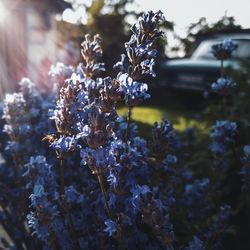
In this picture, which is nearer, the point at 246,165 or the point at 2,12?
the point at 246,165

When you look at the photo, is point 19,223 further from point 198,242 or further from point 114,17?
point 114,17

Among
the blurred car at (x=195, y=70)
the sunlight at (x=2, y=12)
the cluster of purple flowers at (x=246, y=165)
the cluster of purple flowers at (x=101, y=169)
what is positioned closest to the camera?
the cluster of purple flowers at (x=101, y=169)

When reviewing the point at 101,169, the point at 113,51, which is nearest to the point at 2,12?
the point at 113,51

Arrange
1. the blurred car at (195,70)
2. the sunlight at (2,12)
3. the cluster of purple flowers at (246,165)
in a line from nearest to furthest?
the cluster of purple flowers at (246,165) → the blurred car at (195,70) → the sunlight at (2,12)

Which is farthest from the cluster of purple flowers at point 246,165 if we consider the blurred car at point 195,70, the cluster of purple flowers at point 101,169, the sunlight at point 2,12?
the sunlight at point 2,12

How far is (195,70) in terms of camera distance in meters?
9.29

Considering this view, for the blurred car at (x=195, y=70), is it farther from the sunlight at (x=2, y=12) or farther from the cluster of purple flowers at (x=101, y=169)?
the cluster of purple flowers at (x=101, y=169)

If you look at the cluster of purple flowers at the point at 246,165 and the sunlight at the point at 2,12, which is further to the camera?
the sunlight at the point at 2,12

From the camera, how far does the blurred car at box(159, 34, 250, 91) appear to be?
8.90 meters

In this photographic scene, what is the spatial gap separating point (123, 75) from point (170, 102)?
1156cm

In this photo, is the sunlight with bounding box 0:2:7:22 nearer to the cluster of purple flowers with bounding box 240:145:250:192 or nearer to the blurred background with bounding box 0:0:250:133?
the blurred background with bounding box 0:0:250:133

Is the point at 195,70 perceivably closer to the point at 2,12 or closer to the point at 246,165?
the point at 2,12

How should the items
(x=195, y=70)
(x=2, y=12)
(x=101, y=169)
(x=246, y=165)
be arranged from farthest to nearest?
1. (x=2, y=12)
2. (x=195, y=70)
3. (x=246, y=165)
4. (x=101, y=169)

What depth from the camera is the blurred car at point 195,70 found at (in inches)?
350
